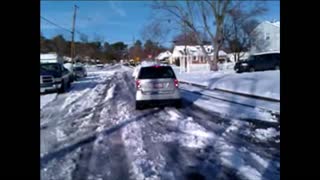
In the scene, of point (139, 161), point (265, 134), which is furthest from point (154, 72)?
point (139, 161)

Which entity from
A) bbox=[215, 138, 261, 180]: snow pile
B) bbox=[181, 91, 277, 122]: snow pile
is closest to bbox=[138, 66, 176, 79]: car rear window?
bbox=[181, 91, 277, 122]: snow pile

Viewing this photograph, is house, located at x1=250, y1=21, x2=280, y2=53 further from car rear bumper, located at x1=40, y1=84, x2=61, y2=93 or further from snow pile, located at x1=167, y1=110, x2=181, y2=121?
snow pile, located at x1=167, y1=110, x2=181, y2=121

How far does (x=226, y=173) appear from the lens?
6469mm

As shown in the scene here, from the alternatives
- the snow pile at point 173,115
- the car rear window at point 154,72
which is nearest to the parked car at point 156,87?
the car rear window at point 154,72

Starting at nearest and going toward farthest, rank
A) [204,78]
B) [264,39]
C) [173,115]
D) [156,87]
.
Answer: [173,115] → [156,87] → [204,78] → [264,39]

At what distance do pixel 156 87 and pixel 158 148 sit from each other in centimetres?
752

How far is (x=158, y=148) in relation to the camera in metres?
8.66

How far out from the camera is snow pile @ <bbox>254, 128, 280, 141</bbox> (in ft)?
31.3

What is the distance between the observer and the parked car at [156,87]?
632 inches

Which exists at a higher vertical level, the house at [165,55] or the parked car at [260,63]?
the house at [165,55]

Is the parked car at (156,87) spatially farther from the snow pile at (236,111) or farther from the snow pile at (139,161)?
the snow pile at (139,161)

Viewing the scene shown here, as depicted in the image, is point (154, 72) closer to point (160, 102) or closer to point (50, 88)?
point (160, 102)

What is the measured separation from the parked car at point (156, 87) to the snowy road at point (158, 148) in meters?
1.70
